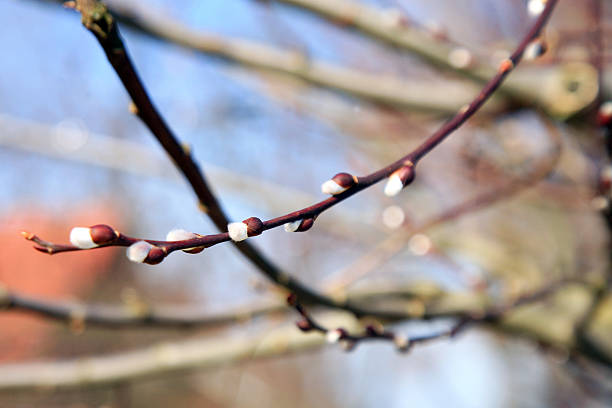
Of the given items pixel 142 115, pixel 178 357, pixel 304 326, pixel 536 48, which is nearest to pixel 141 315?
pixel 178 357

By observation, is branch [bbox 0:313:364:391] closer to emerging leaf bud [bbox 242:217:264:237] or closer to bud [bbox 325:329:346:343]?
bud [bbox 325:329:346:343]

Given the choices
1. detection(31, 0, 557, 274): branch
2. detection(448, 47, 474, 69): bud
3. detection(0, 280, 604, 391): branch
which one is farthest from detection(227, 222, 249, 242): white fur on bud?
detection(448, 47, 474, 69): bud

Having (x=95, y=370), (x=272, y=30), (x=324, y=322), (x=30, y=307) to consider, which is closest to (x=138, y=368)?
(x=95, y=370)

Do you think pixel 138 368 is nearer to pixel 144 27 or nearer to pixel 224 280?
pixel 144 27

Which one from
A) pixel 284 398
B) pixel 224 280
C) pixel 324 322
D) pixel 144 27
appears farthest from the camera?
pixel 284 398

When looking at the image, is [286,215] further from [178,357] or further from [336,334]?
[178,357]

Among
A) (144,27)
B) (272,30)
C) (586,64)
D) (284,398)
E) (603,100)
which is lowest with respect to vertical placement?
(603,100)

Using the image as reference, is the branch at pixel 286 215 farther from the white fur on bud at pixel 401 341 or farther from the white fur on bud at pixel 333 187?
the white fur on bud at pixel 401 341
